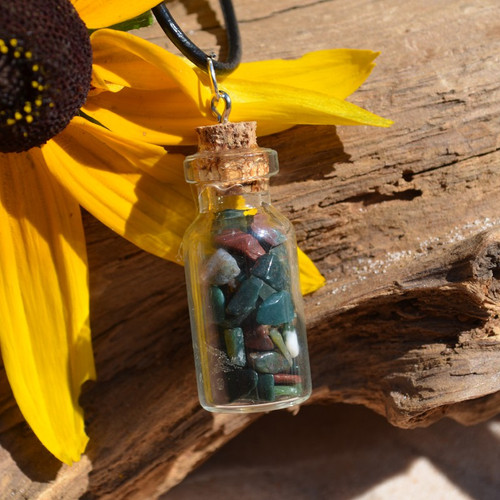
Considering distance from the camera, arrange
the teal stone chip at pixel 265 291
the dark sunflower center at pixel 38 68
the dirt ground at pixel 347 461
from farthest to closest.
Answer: the dirt ground at pixel 347 461
the teal stone chip at pixel 265 291
the dark sunflower center at pixel 38 68

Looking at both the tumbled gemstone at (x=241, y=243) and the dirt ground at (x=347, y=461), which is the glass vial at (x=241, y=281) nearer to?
the tumbled gemstone at (x=241, y=243)

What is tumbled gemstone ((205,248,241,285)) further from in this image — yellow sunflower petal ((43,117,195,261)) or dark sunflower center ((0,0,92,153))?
dark sunflower center ((0,0,92,153))

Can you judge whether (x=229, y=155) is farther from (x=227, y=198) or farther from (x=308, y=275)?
(x=308, y=275)

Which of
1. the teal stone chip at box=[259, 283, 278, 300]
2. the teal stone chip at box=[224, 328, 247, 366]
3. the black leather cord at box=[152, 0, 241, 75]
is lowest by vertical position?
the teal stone chip at box=[224, 328, 247, 366]

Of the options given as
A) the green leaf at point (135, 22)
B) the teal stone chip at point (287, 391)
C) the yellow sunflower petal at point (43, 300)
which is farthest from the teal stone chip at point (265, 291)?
the green leaf at point (135, 22)

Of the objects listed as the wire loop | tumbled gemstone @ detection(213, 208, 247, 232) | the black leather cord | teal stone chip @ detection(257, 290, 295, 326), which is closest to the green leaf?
the black leather cord

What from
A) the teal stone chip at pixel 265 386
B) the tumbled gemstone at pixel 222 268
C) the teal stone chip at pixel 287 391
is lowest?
the teal stone chip at pixel 287 391

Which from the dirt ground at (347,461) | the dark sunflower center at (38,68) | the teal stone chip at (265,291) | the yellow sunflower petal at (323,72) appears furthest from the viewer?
the dirt ground at (347,461)
